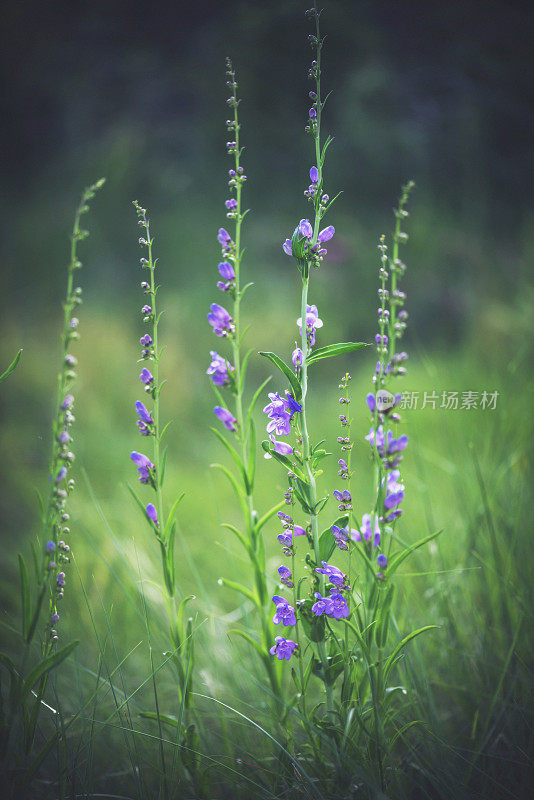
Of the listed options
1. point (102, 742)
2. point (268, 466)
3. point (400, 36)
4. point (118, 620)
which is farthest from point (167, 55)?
point (102, 742)

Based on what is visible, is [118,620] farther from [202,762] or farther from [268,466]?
[268,466]

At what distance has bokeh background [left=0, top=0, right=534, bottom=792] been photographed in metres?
2.21

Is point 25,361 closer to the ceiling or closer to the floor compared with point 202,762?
closer to the ceiling

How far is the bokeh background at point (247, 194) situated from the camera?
2215mm

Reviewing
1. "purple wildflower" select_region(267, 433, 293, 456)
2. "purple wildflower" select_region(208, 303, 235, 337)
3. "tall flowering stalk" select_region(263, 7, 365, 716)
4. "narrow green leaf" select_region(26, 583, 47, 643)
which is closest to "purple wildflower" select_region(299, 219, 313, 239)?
"tall flowering stalk" select_region(263, 7, 365, 716)

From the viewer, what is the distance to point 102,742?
88 cm

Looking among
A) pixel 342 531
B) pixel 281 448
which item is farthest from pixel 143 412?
pixel 342 531

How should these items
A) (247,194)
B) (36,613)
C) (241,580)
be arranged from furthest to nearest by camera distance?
(247,194), (241,580), (36,613)

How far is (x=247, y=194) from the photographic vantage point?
9.48ft

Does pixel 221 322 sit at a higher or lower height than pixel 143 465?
higher

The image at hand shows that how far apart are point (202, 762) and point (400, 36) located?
2.89 m

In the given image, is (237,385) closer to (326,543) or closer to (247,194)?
(326,543)

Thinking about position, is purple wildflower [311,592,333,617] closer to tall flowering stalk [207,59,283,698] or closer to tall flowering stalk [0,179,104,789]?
tall flowering stalk [207,59,283,698]

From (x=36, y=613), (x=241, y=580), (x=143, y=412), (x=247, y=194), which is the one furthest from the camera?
(x=247, y=194)
